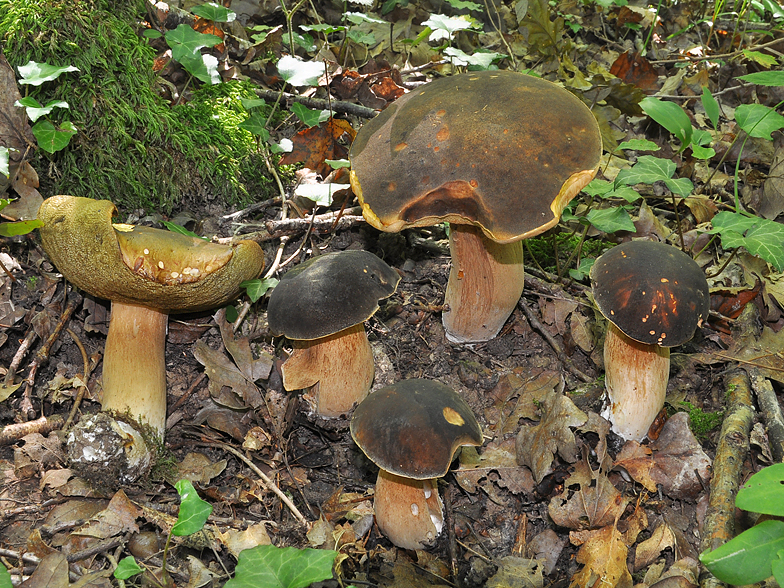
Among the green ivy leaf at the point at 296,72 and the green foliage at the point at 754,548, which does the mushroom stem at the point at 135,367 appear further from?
the green foliage at the point at 754,548

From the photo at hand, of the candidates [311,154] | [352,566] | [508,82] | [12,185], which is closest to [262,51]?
[311,154]

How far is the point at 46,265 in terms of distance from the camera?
9.32 feet

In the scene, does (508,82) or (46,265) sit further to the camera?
(46,265)

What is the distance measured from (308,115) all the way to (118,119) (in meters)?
1.09

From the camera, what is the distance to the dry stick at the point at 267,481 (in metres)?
2.17

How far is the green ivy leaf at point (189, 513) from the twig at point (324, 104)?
276 centimetres

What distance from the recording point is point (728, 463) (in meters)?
2.16

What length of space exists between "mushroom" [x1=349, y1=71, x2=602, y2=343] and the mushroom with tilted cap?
0.69 meters

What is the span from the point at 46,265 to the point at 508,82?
2.47 meters

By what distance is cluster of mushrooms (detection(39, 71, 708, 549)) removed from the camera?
80.0 inches

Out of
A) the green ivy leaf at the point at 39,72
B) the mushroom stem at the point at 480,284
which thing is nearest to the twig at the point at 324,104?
the green ivy leaf at the point at 39,72

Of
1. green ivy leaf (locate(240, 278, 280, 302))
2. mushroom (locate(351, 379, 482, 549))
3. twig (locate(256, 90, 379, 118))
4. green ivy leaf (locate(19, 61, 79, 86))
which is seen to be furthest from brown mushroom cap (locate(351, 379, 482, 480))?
twig (locate(256, 90, 379, 118))

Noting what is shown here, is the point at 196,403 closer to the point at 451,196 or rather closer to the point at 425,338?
the point at 425,338

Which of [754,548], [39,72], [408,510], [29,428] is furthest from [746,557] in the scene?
[39,72]
